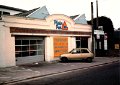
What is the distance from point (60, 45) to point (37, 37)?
11.4 feet

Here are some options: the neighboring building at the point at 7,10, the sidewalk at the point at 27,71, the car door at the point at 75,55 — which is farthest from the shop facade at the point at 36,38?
the neighboring building at the point at 7,10

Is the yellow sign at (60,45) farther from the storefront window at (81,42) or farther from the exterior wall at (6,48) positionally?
the exterior wall at (6,48)

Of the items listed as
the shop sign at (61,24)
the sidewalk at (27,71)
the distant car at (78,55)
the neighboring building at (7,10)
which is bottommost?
the sidewalk at (27,71)

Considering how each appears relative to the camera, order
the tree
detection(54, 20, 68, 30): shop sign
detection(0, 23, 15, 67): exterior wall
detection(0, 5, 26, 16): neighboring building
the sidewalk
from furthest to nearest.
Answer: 1. detection(0, 5, 26, 16): neighboring building
2. the tree
3. detection(54, 20, 68, 30): shop sign
4. detection(0, 23, 15, 67): exterior wall
5. the sidewalk

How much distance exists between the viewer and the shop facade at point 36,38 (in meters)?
21.5

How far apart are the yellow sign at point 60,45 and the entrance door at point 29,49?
5.71 ft

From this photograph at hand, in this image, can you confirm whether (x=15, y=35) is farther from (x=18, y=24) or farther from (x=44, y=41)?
(x=44, y=41)

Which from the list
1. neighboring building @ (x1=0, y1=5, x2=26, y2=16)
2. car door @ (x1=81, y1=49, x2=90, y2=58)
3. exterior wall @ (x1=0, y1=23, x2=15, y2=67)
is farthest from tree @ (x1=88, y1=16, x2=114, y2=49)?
exterior wall @ (x1=0, y1=23, x2=15, y2=67)

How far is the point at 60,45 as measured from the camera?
27.8 m

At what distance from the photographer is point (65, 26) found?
2819 centimetres

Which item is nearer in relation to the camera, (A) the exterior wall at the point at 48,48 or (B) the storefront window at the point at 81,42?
(A) the exterior wall at the point at 48,48

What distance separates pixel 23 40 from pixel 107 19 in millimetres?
24179

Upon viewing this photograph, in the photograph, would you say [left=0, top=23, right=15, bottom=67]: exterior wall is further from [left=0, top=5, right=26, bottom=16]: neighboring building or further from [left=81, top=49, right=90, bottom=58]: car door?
[left=0, top=5, right=26, bottom=16]: neighboring building

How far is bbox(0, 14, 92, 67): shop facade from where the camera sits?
846 inches
